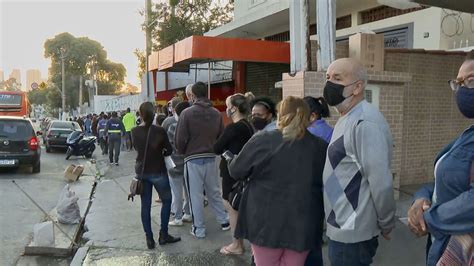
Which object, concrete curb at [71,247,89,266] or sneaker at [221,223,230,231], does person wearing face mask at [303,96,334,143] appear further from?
concrete curb at [71,247,89,266]

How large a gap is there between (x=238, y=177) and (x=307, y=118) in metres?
0.62

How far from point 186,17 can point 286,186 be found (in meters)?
24.0

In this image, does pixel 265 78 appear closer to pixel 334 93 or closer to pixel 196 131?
pixel 196 131

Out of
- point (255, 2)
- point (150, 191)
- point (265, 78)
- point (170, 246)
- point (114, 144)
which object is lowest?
point (170, 246)

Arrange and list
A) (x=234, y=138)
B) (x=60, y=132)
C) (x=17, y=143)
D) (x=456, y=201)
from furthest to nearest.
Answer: (x=60, y=132)
(x=17, y=143)
(x=234, y=138)
(x=456, y=201)

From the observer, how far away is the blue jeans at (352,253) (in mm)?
2590

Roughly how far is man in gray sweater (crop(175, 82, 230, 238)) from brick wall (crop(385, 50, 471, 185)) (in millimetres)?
3740

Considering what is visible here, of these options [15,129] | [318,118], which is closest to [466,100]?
[318,118]

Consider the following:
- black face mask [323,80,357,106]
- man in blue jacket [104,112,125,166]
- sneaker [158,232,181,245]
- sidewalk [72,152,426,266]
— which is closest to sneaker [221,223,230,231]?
sidewalk [72,152,426,266]

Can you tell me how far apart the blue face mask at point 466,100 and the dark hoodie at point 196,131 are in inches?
145

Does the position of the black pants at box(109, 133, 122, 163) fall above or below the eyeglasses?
below

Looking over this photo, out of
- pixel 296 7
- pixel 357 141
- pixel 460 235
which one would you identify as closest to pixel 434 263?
pixel 460 235

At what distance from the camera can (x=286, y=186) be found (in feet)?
9.73

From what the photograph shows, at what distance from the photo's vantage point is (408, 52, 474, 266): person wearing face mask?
1977 mm
